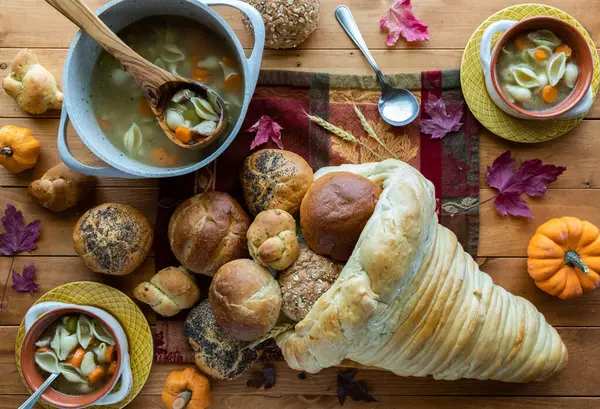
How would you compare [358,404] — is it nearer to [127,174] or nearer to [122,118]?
[127,174]

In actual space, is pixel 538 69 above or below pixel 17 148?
above

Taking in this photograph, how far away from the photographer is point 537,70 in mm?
2322

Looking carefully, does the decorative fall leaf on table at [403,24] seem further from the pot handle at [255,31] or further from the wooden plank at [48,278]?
the wooden plank at [48,278]

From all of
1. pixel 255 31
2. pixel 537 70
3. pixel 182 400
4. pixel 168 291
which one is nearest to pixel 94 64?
pixel 255 31

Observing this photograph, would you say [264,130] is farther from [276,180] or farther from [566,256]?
[566,256]

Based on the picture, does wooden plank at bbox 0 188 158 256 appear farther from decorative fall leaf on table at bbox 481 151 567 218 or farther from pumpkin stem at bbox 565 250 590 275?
pumpkin stem at bbox 565 250 590 275

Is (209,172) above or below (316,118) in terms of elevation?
below

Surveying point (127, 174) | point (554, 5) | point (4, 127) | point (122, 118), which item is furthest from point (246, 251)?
point (554, 5)

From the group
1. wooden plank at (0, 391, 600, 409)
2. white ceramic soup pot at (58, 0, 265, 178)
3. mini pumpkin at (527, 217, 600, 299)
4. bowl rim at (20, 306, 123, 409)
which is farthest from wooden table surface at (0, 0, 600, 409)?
white ceramic soup pot at (58, 0, 265, 178)

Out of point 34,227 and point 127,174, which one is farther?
point 34,227

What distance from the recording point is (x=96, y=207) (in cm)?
229

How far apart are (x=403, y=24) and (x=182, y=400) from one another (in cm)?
184

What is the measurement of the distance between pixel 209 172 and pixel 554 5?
66.4 inches

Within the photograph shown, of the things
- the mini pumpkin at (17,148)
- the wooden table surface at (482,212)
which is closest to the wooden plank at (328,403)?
the wooden table surface at (482,212)
